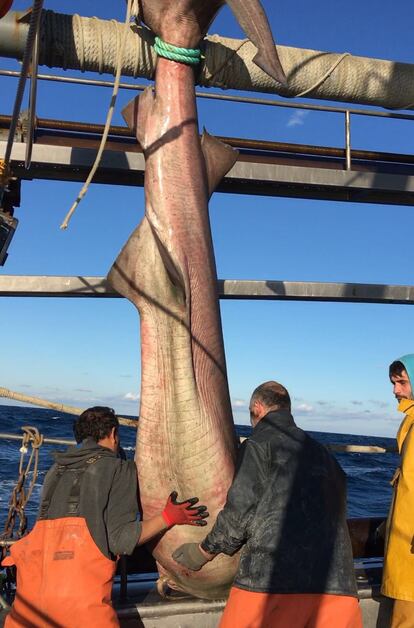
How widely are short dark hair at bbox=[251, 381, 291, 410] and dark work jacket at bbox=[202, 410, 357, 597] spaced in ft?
0.44

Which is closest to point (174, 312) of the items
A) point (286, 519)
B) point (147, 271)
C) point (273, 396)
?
point (147, 271)

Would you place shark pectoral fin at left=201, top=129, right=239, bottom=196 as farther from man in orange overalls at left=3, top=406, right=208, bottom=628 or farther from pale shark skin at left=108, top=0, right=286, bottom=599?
man in orange overalls at left=3, top=406, right=208, bottom=628

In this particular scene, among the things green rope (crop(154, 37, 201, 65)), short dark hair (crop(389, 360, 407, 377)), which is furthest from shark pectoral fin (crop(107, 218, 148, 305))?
short dark hair (crop(389, 360, 407, 377))

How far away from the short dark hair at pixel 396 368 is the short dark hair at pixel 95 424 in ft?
5.01

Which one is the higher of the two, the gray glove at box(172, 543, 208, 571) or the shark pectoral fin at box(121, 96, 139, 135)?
the shark pectoral fin at box(121, 96, 139, 135)

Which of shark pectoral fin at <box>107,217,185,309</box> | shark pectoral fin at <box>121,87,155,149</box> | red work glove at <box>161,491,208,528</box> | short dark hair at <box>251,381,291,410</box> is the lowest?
red work glove at <box>161,491,208,528</box>

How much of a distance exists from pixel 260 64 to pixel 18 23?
2224mm

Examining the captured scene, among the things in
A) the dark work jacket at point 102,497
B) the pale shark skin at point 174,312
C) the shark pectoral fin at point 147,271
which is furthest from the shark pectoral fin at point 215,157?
the dark work jacket at point 102,497

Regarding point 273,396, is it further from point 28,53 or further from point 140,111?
point 28,53

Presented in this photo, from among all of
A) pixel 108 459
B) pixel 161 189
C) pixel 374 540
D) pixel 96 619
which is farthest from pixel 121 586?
pixel 161 189

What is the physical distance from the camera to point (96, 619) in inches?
104

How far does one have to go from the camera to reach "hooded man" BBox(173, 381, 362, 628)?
259 centimetres

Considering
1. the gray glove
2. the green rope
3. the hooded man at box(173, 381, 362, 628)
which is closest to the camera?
the hooded man at box(173, 381, 362, 628)

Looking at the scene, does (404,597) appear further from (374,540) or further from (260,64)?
(260,64)
